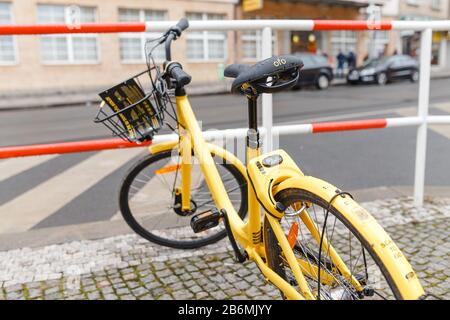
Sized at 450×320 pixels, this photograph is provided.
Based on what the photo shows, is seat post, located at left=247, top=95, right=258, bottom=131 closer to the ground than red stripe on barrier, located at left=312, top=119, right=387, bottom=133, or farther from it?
farther from it

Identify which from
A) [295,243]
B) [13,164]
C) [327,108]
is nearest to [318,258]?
[295,243]

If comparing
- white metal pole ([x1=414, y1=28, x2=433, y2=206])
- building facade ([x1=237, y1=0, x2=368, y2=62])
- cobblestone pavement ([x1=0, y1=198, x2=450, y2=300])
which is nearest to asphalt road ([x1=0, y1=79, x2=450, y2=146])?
white metal pole ([x1=414, y1=28, x2=433, y2=206])

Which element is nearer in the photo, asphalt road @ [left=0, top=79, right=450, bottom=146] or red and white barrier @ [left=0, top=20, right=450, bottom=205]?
red and white barrier @ [left=0, top=20, right=450, bottom=205]

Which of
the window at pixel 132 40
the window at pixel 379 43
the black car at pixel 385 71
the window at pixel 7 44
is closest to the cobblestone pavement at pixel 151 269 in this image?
the window at pixel 7 44

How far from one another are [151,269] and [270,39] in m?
1.76

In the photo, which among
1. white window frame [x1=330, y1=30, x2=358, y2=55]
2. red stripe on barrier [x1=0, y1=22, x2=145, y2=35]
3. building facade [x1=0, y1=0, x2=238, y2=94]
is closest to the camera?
red stripe on barrier [x1=0, y1=22, x2=145, y2=35]

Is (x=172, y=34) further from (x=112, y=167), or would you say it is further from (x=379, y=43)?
(x=379, y=43)

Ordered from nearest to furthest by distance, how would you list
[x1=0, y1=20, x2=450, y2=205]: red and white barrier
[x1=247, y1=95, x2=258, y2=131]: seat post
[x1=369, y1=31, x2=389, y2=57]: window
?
[x1=247, y1=95, x2=258, y2=131]: seat post
[x1=0, y1=20, x2=450, y2=205]: red and white barrier
[x1=369, y1=31, x2=389, y2=57]: window

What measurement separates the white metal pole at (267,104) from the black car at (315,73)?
1599cm

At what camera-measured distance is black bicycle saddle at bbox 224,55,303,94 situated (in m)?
2.02

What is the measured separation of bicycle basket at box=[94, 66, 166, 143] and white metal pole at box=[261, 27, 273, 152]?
2.88ft

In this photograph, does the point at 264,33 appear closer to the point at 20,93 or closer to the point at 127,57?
the point at 20,93

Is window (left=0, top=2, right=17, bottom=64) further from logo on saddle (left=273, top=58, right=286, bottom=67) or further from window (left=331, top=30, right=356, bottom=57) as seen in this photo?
logo on saddle (left=273, top=58, right=286, bottom=67)

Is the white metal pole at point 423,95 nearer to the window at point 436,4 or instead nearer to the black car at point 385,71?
the black car at point 385,71
